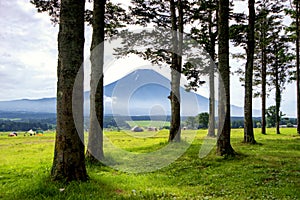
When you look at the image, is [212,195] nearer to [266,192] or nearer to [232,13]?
[266,192]

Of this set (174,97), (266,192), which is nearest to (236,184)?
(266,192)

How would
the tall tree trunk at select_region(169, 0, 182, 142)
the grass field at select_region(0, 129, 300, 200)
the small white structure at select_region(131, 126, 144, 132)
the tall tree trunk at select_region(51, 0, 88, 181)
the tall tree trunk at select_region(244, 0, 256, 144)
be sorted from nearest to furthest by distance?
the grass field at select_region(0, 129, 300, 200) → the tall tree trunk at select_region(51, 0, 88, 181) → the small white structure at select_region(131, 126, 144, 132) → the tall tree trunk at select_region(169, 0, 182, 142) → the tall tree trunk at select_region(244, 0, 256, 144)

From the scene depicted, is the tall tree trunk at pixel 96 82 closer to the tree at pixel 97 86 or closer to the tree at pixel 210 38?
the tree at pixel 97 86

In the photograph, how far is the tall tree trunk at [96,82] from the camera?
1055cm

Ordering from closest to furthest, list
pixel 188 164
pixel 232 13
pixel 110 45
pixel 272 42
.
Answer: pixel 188 164
pixel 110 45
pixel 232 13
pixel 272 42

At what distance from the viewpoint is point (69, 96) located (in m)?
6.67

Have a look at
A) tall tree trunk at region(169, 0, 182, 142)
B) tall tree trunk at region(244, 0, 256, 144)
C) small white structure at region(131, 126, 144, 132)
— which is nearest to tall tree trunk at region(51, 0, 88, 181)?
small white structure at region(131, 126, 144, 132)

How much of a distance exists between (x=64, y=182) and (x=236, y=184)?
4.16 metres

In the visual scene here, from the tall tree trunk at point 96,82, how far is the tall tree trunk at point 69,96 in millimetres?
3573

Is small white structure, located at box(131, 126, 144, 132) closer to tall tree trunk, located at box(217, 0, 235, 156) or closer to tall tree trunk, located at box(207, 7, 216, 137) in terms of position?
tall tree trunk, located at box(217, 0, 235, 156)

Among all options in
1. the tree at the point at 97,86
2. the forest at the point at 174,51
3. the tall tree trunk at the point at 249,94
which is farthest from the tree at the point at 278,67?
the tree at the point at 97,86

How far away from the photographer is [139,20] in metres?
17.1

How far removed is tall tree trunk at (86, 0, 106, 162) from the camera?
10.6 meters

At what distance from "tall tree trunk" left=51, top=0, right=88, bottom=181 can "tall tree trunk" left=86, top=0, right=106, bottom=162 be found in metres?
3.57
